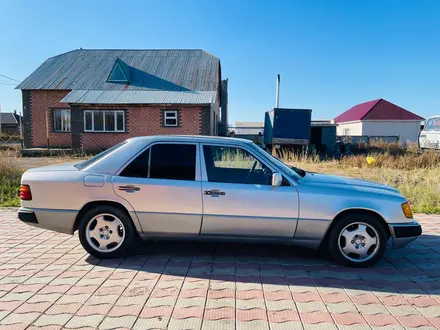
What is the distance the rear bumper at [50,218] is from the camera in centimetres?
382

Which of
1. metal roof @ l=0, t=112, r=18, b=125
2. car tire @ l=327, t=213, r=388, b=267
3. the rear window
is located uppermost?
metal roof @ l=0, t=112, r=18, b=125

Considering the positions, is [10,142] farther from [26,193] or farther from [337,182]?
[337,182]

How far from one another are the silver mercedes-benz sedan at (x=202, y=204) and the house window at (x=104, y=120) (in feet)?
57.2

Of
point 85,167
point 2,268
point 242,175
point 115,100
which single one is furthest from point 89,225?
point 115,100

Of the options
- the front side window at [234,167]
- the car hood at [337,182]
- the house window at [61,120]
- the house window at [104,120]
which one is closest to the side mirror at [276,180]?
the front side window at [234,167]

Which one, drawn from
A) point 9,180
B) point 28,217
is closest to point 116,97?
point 9,180

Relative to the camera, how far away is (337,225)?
12.2 feet

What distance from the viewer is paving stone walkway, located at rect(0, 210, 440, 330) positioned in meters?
2.67

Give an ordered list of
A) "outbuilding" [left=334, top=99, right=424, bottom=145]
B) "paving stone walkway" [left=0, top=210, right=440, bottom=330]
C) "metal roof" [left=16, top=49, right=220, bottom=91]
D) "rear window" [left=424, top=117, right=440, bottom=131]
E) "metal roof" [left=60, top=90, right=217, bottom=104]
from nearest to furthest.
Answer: "paving stone walkway" [left=0, top=210, right=440, bottom=330] < "rear window" [left=424, top=117, right=440, bottom=131] < "metal roof" [left=60, top=90, right=217, bottom=104] < "metal roof" [left=16, top=49, right=220, bottom=91] < "outbuilding" [left=334, top=99, right=424, bottom=145]

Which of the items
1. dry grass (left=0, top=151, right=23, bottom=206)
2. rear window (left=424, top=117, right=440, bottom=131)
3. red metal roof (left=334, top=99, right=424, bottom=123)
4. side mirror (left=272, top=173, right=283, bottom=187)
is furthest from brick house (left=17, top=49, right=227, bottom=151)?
red metal roof (left=334, top=99, right=424, bottom=123)

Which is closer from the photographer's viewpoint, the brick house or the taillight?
the taillight

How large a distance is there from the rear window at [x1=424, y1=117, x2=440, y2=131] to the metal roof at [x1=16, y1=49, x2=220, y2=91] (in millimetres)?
14206

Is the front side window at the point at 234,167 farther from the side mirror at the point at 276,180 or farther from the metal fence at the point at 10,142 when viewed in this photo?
the metal fence at the point at 10,142

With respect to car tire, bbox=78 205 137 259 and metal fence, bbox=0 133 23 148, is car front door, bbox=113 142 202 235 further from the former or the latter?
metal fence, bbox=0 133 23 148
